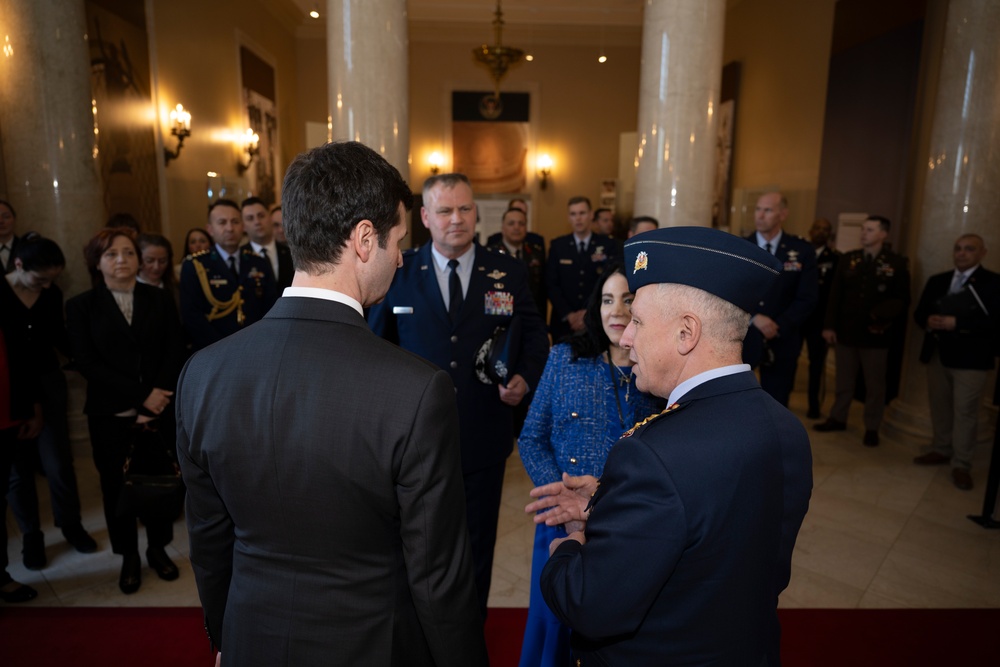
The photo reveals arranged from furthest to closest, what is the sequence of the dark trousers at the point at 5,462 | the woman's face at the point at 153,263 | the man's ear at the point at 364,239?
the woman's face at the point at 153,263 < the dark trousers at the point at 5,462 < the man's ear at the point at 364,239

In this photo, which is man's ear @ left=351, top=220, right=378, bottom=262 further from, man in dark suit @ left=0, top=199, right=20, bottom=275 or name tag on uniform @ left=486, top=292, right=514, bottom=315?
man in dark suit @ left=0, top=199, right=20, bottom=275

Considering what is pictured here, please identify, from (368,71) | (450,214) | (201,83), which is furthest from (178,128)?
(450,214)

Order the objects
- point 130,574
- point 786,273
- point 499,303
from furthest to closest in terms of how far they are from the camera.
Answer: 1. point 786,273
2. point 130,574
3. point 499,303

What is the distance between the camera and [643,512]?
3.30 feet

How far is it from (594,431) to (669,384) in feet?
2.70

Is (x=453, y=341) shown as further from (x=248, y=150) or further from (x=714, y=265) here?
(x=248, y=150)

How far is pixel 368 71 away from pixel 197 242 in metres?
2.33

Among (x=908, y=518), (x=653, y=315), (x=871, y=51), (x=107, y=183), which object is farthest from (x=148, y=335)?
(x=871, y=51)

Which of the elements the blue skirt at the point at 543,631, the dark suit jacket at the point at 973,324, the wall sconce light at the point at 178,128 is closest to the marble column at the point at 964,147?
the dark suit jacket at the point at 973,324

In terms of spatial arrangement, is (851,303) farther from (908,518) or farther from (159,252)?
(159,252)

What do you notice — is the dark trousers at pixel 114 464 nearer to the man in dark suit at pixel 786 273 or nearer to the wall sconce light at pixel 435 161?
the man in dark suit at pixel 786 273

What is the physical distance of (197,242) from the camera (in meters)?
5.40

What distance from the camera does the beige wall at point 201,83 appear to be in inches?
276

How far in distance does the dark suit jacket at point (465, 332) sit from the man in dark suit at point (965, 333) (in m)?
3.59
